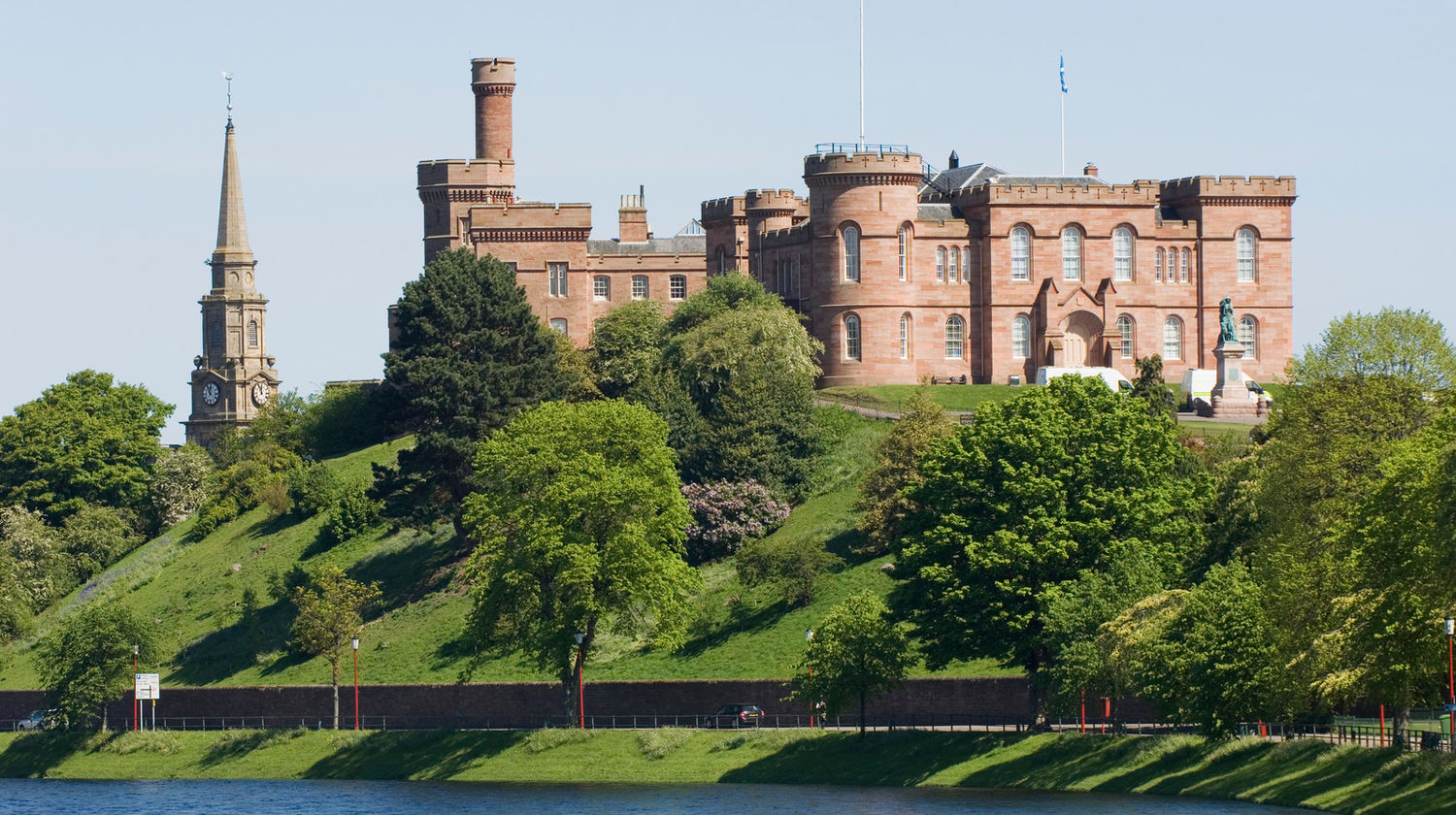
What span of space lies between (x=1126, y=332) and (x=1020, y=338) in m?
4.66

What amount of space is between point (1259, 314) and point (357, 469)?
38.2 meters

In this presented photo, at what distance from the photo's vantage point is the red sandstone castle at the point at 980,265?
10775 centimetres

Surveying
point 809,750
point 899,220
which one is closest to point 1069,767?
point 809,750

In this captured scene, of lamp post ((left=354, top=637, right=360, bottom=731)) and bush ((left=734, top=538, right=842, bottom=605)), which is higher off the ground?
bush ((left=734, top=538, right=842, bottom=605))

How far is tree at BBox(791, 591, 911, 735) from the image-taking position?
7106cm

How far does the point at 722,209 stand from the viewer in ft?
387

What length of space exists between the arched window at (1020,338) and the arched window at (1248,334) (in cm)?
964

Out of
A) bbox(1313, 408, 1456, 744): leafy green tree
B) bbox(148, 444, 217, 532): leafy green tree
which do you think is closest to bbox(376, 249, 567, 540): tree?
bbox(148, 444, 217, 532): leafy green tree

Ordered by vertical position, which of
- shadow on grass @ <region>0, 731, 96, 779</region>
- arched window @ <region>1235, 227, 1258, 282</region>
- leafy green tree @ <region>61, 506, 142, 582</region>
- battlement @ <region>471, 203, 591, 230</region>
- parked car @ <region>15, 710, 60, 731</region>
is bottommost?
shadow on grass @ <region>0, 731, 96, 779</region>

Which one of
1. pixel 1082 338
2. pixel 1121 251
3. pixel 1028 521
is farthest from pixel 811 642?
pixel 1121 251

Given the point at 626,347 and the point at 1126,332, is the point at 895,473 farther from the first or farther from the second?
the point at 1126,332

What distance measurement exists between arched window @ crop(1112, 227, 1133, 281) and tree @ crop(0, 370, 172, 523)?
42559 millimetres

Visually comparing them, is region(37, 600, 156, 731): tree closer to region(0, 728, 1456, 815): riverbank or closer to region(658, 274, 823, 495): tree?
region(0, 728, 1456, 815): riverbank

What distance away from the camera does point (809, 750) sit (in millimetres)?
72250
